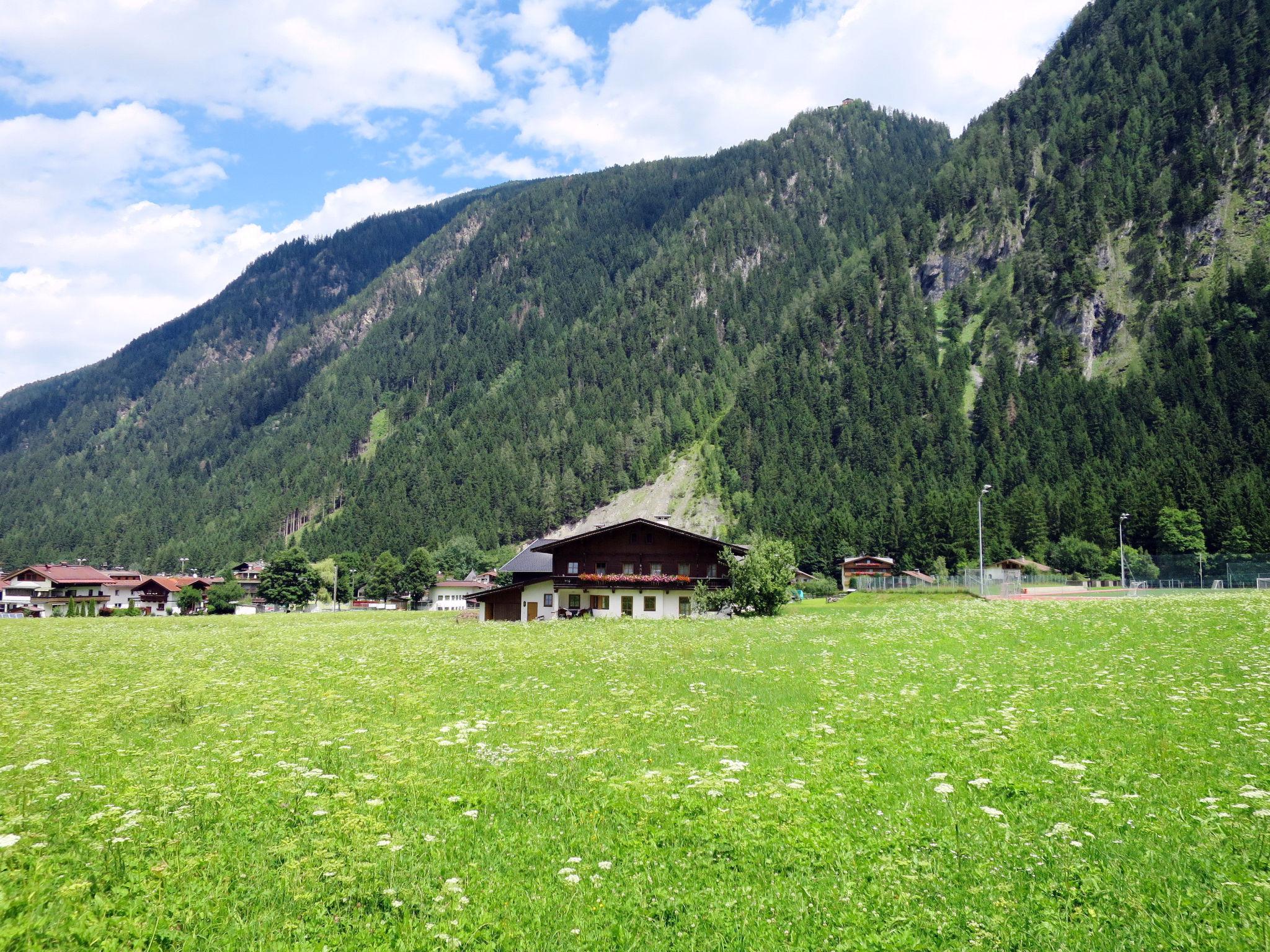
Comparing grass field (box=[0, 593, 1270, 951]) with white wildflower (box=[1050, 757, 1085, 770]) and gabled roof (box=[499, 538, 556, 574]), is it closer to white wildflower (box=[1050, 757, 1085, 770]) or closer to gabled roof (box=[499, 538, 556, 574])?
white wildflower (box=[1050, 757, 1085, 770])

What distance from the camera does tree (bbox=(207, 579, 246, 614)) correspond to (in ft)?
406

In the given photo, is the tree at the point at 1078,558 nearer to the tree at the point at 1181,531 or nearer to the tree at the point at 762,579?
the tree at the point at 1181,531

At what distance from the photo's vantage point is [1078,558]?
120938 mm

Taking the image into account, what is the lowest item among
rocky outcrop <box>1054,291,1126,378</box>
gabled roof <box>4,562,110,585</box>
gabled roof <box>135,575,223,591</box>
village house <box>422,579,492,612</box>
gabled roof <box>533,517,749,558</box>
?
village house <box>422,579,492,612</box>

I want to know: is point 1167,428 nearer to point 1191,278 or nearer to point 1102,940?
point 1191,278

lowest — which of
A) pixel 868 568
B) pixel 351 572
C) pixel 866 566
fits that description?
pixel 868 568

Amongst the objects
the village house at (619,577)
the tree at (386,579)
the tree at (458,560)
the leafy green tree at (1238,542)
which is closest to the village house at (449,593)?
the tree at (386,579)

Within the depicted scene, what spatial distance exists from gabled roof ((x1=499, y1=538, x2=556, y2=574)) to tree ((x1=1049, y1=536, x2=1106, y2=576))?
90673 mm

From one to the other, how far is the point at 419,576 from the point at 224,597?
3531 cm

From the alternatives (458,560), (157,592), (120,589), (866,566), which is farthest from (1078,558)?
(120,589)

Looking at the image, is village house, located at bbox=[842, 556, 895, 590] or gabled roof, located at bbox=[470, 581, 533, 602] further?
village house, located at bbox=[842, 556, 895, 590]

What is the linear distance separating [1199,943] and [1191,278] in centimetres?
23308

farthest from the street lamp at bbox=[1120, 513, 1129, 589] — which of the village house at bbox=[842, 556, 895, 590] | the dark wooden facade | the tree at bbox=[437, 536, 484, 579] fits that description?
the tree at bbox=[437, 536, 484, 579]

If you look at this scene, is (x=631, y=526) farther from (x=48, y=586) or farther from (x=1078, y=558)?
(x=48, y=586)
